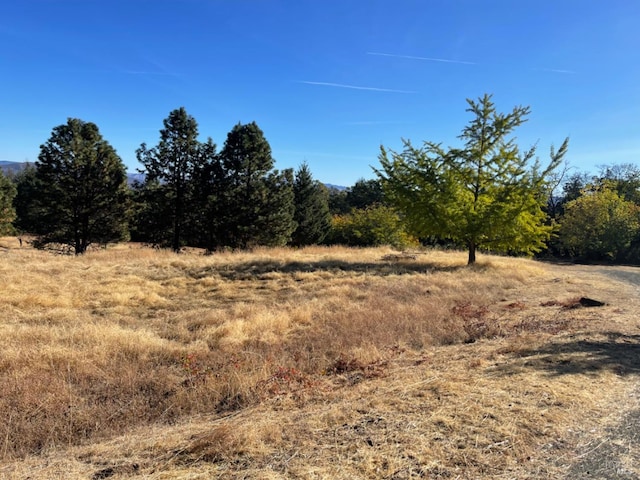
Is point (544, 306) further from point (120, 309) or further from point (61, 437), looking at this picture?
point (120, 309)

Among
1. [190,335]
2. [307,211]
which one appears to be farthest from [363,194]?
[190,335]

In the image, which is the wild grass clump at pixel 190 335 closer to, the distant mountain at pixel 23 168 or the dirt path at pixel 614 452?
the dirt path at pixel 614 452

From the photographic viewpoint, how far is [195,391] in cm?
488

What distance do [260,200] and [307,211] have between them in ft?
45.6

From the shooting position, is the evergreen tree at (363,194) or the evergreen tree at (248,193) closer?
the evergreen tree at (248,193)

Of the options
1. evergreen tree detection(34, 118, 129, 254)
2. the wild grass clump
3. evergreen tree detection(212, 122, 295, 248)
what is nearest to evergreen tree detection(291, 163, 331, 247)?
evergreen tree detection(212, 122, 295, 248)

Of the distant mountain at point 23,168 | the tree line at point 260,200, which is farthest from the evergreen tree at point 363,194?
the distant mountain at point 23,168

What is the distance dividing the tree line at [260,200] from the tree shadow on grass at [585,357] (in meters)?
11.8

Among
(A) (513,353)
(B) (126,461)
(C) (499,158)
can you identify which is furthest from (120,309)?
(C) (499,158)

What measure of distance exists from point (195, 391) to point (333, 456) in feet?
8.13

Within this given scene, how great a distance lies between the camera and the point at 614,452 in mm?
3100

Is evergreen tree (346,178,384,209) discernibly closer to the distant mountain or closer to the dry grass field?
the distant mountain

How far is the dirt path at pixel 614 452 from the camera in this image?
2831 millimetres

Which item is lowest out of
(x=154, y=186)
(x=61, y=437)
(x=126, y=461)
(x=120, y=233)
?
(x=61, y=437)
